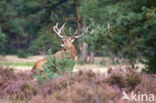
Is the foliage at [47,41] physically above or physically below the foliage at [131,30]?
below

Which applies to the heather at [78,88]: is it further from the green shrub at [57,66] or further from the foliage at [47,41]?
the foliage at [47,41]

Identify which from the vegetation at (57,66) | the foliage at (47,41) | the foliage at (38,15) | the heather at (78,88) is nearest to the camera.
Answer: the heather at (78,88)

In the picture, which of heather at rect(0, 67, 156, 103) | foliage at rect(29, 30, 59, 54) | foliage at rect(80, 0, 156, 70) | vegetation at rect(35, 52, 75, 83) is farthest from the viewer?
foliage at rect(29, 30, 59, 54)

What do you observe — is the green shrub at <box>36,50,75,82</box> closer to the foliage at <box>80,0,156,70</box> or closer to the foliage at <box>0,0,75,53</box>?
the foliage at <box>80,0,156,70</box>

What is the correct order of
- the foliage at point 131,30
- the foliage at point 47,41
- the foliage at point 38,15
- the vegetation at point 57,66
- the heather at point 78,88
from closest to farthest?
the heather at point 78,88 < the vegetation at point 57,66 < the foliage at point 131,30 < the foliage at point 47,41 < the foliage at point 38,15

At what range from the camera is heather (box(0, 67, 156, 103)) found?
617cm

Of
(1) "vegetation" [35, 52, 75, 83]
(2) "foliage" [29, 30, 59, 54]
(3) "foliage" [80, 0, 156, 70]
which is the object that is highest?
(3) "foliage" [80, 0, 156, 70]

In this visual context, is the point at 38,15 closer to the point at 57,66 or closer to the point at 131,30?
the point at 131,30

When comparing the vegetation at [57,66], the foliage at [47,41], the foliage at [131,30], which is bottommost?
the foliage at [47,41]

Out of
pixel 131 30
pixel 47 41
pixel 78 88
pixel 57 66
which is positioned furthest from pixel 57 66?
pixel 47 41

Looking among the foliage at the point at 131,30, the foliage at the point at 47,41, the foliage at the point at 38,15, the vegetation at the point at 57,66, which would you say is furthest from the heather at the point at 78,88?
the foliage at the point at 38,15

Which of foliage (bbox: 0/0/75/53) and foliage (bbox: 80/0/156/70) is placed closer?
foliage (bbox: 80/0/156/70)

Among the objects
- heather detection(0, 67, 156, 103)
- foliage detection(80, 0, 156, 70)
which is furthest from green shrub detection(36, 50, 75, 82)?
foliage detection(80, 0, 156, 70)

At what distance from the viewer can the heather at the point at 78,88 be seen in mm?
6172
